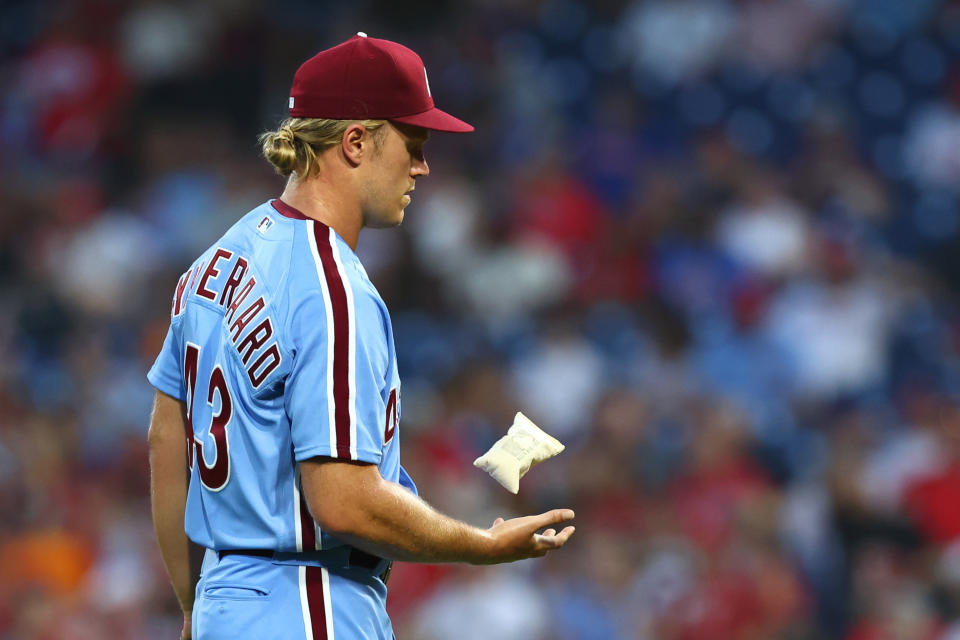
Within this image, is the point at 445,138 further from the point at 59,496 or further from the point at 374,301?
the point at 374,301

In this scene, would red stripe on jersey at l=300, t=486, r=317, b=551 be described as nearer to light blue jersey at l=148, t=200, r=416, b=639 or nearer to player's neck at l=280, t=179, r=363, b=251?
light blue jersey at l=148, t=200, r=416, b=639

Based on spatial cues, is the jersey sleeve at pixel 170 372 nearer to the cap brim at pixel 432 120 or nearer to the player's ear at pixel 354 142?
the player's ear at pixel 354 142

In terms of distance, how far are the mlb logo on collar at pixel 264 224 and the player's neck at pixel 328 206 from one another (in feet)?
0.18

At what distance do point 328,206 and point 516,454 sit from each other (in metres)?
0.61

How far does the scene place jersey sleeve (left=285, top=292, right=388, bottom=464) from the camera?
236 centimetres

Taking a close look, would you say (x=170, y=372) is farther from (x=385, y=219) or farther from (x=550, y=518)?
(x=550, y=518)

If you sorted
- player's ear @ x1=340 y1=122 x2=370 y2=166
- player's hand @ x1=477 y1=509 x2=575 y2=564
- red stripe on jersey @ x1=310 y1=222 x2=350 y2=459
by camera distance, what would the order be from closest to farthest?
red stripe on jersey @ x1=310 y1=222 x2=350 y2=459, player's hand @ x1=477 y1=509 x2=575 y2=564, player's ear @ x1=340 y1=122 x2=370 y2=166

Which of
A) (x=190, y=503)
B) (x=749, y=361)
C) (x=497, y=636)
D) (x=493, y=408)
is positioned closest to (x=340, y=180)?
(x=190, y=503)

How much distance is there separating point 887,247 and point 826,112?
1077mm

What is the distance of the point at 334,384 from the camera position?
2373 mm

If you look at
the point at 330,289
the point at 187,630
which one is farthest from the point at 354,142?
the point at 187,630

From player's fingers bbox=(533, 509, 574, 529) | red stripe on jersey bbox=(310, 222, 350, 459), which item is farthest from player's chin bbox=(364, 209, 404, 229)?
player's fingers bbox=(533, 509, 574, 529)

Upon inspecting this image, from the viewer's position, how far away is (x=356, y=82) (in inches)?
101

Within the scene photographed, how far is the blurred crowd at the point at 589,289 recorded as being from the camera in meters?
5.95
